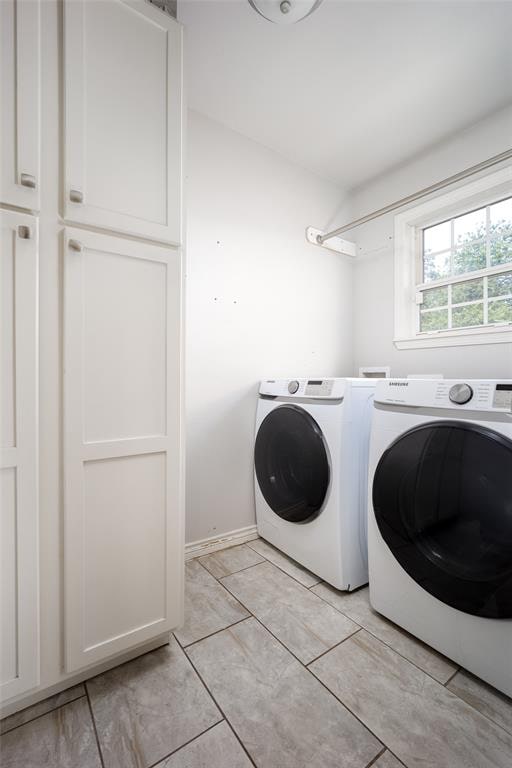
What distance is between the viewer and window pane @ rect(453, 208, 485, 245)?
190cm

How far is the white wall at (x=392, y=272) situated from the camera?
68.6 inches

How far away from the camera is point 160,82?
3.43 ft

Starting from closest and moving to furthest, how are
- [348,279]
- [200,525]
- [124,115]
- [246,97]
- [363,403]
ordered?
[124,115] < [363,403] < [246,97] < [200,525] < [348,279]

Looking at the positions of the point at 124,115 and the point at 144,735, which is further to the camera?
the point at 124,115

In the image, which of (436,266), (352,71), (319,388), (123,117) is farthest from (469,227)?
(123,117)

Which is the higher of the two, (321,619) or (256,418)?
(256,418)

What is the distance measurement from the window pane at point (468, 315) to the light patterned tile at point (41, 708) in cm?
237

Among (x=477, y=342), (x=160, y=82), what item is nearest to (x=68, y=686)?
(x=160, y=82)

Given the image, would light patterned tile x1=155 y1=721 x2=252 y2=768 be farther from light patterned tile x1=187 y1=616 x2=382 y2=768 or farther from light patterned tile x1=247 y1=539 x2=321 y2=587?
light patterned tile x1=247 y1=539 x2=321 y2=587

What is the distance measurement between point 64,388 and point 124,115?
82 centimetres

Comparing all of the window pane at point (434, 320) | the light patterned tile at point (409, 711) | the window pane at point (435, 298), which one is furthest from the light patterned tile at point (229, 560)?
the window pane at point (435, 298)

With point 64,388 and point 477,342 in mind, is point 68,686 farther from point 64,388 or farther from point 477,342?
point 477,342

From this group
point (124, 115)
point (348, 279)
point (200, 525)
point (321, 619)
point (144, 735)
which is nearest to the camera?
point (144, 735)

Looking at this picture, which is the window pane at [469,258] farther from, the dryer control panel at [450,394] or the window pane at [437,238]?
the dryer control panel at [450,394]
